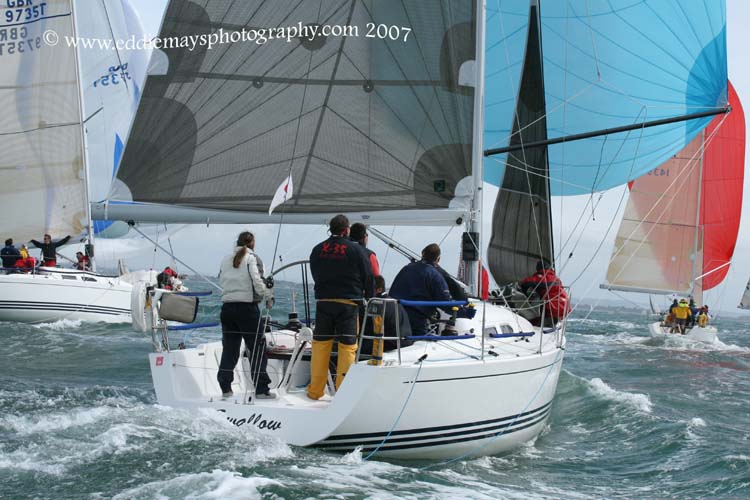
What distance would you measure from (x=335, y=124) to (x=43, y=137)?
15275 mm

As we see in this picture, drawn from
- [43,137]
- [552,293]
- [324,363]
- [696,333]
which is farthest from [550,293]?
[696,333]

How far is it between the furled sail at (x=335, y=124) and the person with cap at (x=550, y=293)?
1450mm

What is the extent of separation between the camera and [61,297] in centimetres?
2002

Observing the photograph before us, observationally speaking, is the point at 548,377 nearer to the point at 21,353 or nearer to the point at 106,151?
the point at 21,353

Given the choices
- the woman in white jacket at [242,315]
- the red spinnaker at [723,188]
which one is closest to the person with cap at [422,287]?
the woman in white jacket at [242,315]

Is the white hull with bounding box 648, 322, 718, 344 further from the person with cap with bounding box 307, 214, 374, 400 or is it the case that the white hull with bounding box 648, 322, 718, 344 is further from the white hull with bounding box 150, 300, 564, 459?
the person with cap with bounding box 307, 214, 374, 400

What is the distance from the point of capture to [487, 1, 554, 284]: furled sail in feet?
40.1

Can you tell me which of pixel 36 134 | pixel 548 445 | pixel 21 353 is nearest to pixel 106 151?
pixel 36 134

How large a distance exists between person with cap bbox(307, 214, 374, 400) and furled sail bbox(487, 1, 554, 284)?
5.95m

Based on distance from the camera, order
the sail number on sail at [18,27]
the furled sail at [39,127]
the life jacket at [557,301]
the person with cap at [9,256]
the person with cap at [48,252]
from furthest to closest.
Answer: the furled sail at [39,127] < the sail number on sail at [18,27] < the person with cap at [48,252] < the person with cap at [9,256] < the life jacket at [557,301]

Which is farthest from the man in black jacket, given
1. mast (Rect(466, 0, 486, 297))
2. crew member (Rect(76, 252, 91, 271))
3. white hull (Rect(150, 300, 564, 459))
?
crew member (Rect(76, 252, 91, 271))

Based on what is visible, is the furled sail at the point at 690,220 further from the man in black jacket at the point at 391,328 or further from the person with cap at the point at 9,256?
the man in black jacket at the point at 391,328

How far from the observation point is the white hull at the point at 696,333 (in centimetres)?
2400

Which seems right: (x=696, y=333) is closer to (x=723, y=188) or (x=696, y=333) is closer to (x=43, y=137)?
(x=723, y=188)
